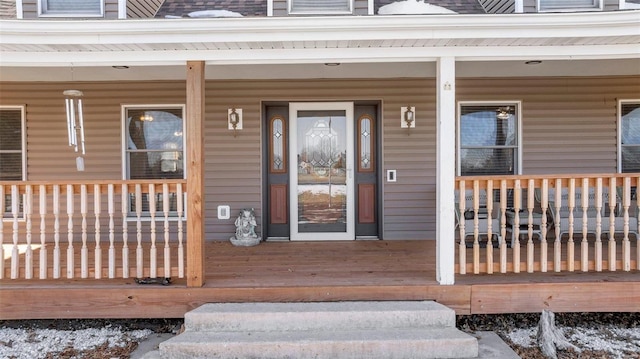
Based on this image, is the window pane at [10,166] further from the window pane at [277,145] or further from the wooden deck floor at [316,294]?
the window pane at [277,145]

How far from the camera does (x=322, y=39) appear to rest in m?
3.39

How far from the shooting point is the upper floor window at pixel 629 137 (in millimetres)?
5672

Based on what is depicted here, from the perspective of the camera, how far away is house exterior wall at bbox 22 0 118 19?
5.27 meters

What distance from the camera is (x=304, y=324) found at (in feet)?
10.8

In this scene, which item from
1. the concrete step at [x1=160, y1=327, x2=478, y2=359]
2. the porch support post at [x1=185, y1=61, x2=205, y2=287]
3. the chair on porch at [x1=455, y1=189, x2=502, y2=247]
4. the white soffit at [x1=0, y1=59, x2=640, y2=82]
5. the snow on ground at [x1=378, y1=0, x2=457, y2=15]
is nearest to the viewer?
the concrete step at [x1=160, y1=327, x2=478, y2=359]

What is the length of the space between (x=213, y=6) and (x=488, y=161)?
13.6 feet

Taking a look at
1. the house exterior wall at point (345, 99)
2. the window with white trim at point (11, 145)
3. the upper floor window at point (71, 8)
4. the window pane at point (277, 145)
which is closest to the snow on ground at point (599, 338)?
the house exterior wall at point (345, 99)

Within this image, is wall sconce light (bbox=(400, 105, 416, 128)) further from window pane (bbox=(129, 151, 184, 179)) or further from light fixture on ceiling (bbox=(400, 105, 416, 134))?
window pane (bbox=(129, 151, 184, 179))

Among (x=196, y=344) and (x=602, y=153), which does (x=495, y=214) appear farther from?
(x=196, y=344)

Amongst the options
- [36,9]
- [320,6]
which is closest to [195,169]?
[320,6]

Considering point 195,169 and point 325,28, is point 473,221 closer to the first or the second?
point 325,28

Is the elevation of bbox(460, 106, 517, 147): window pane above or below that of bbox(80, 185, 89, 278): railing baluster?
above

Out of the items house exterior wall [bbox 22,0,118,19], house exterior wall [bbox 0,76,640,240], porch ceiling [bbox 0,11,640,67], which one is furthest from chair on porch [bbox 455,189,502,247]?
house exterior wall [bbox 22,0,118,19]

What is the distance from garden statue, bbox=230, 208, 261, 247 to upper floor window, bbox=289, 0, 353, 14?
102 inches
